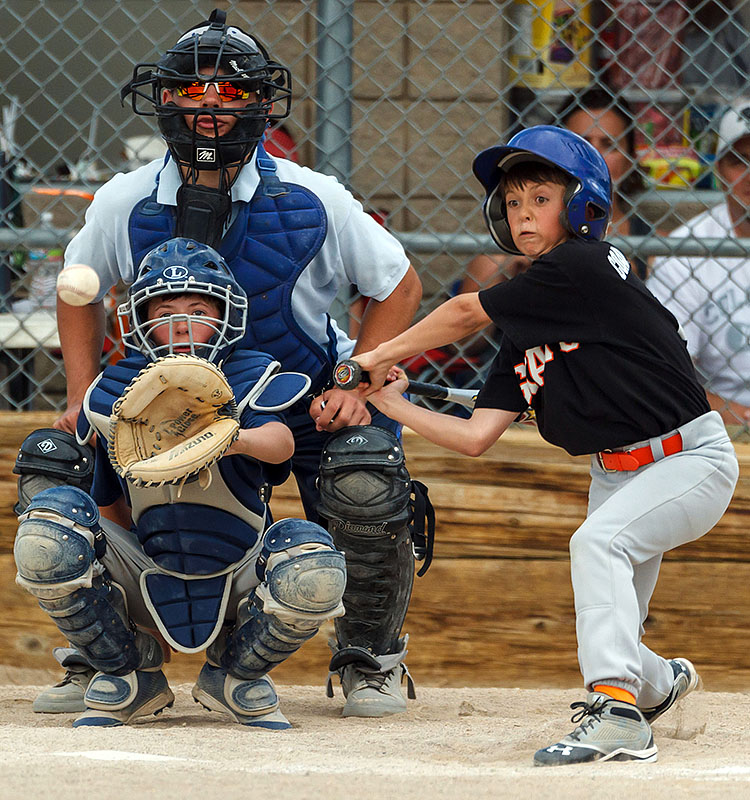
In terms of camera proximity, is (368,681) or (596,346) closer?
(596,346)

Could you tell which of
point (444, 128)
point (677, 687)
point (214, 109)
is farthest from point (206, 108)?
point (444, 128)

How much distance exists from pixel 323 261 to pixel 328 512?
64 cm

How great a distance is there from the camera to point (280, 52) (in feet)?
17.7

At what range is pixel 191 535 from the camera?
9.40ft

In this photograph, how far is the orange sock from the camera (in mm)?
2582

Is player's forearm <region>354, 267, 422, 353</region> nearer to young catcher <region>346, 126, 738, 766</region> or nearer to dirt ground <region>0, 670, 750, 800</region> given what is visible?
young catcher <region>346, 126, 738, 766</region>

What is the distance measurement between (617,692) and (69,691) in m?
1.42

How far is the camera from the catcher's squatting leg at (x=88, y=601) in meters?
2.71

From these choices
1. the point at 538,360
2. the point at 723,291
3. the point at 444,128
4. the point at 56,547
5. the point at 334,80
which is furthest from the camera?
the point at 444,128

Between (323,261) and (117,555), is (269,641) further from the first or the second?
(323,261)

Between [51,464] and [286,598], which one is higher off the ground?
[286,598]

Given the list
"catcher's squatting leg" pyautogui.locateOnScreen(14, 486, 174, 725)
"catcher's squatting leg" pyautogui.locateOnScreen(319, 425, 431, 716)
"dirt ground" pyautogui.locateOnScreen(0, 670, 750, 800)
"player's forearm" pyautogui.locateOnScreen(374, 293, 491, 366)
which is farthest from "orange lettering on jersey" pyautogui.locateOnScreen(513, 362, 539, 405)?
"catcher's squatting leg" pyautogui.locateOnScreen(14, 486, 174, 725)

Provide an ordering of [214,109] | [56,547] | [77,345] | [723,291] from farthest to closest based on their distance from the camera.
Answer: [723,291]
[77,345]
[214,109]
[56,547]

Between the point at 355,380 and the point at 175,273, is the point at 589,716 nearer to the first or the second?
the point at 355,380
